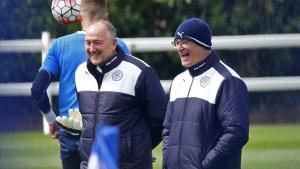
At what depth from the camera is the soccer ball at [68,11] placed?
9.66 metres

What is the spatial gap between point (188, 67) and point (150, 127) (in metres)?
0.57

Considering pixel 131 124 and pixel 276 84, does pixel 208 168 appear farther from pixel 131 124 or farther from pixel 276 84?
pixel 276 84

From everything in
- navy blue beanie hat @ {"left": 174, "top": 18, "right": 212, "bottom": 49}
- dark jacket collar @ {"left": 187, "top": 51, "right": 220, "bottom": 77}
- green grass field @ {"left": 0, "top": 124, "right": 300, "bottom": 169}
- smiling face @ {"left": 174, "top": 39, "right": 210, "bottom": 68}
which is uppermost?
navy blue beanie hat @ {"left": 174, "top": 18, "right": 212, "bottom": 49}

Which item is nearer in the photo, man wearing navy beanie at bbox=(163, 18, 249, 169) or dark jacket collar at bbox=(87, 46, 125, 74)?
man wearing navy beanie at bbox=(163, 18, 249, 169)

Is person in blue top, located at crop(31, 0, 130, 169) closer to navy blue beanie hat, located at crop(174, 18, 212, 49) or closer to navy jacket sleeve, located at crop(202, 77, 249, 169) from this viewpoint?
navy blue beanie hat, located at crop(174, 18, 212, 49)

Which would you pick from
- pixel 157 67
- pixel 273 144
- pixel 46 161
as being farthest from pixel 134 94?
pixel 157 67

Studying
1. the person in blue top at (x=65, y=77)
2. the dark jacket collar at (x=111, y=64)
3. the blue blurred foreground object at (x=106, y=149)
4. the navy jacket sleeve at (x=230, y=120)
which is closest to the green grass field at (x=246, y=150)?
the person in blue top at (x=65, y=77)

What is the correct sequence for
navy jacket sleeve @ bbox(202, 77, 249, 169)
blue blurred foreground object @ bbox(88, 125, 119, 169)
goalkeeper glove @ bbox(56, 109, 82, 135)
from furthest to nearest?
goalkeeper glove @ bbox(56, 109, 82, 135), navy jacket sleeve @ bbox(202, 77, 249, 169), blue blurred foreground object @ bbox(88, 125, 119, 169)

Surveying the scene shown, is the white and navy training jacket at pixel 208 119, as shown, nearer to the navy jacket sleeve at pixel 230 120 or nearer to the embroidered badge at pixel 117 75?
the navy jacket sleeve at pixel 230 120

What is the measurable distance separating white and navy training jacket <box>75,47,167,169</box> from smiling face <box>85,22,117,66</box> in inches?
2.1

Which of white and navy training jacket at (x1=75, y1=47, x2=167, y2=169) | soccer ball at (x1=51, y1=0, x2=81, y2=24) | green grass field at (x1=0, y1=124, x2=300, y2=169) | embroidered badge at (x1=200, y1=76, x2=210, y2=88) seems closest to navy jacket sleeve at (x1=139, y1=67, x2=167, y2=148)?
white and navy training jacket at (x1=75, y1=47, x2=167, y2=169)

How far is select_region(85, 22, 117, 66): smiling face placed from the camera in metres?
8.23

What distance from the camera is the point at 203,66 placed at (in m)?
8.01

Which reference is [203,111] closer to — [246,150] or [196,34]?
[196,34]
